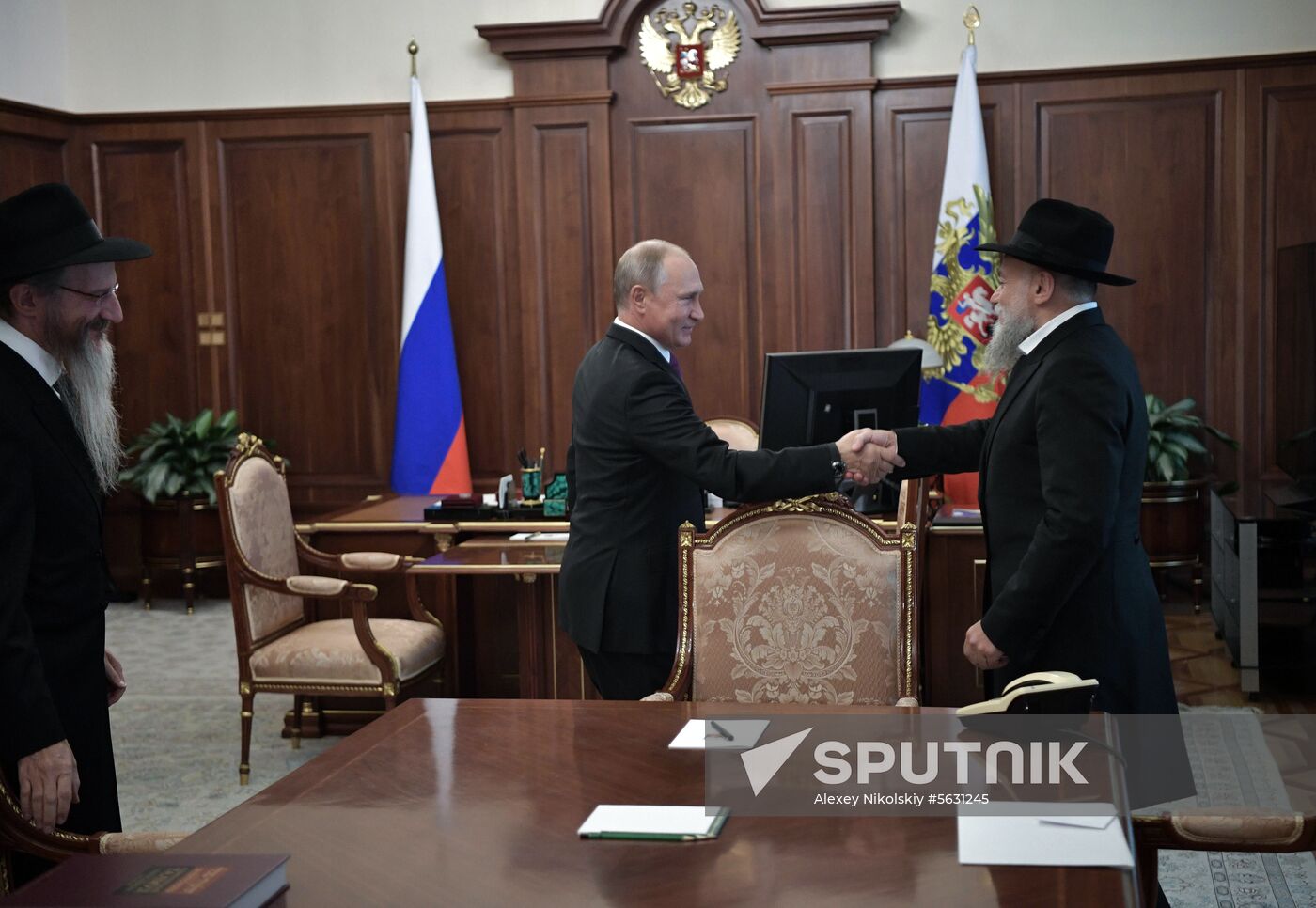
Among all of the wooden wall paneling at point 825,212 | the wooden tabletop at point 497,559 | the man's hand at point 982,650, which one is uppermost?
the wooden wall paneling at point 825,212

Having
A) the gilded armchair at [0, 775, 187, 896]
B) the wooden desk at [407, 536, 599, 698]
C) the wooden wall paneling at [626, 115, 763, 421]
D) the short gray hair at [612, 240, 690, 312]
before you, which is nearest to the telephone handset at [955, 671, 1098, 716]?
the gilded armchair at [0, 775, 187, 896]

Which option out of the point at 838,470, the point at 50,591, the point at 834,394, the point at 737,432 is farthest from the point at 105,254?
the point at 737,432

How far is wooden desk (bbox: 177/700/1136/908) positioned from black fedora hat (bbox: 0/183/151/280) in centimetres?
99

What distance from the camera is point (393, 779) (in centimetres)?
205

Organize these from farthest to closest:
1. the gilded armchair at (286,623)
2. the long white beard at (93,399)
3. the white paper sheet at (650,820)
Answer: the gilded armchair at (286,623)
the long white beard at (93,399)
the white paper sheet at (650,820)

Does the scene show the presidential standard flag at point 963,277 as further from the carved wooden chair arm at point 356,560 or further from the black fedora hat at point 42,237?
the black fedora hat at point 42,237

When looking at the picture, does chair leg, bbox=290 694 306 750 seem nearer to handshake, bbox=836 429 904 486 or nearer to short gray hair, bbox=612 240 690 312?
short gray hair, bbox=612 240 690 312

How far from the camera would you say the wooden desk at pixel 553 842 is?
5.20ft

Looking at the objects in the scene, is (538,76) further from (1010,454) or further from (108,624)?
(1010,454)

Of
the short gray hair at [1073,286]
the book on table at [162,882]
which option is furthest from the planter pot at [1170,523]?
the book on table at [162,882]

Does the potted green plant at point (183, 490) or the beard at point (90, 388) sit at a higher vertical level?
the beard at point (90, 388)

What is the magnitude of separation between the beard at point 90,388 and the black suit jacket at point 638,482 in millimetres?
1099

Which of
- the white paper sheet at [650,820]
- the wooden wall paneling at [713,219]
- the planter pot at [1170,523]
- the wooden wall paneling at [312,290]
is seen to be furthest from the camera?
the wooden wall paneling at [312,290]

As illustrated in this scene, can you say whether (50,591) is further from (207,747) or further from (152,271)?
(152,271)
